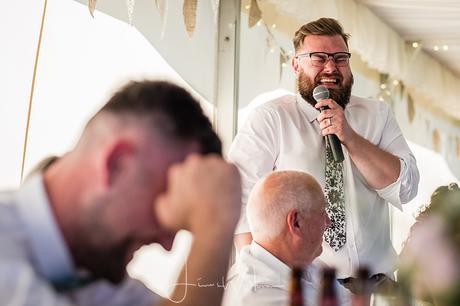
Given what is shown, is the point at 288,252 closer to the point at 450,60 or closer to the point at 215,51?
the point at 215,51

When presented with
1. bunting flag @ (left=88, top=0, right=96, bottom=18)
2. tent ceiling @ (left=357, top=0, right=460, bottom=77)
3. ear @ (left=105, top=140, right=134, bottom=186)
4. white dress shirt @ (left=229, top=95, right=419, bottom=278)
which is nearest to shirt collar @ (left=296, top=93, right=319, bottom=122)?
white dress shirt @ (left=229, top=95, right=419, bottom=278)

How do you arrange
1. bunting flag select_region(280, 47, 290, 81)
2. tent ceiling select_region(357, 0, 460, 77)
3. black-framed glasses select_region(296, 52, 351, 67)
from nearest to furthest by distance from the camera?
black-framed glasses select_region(296, 52, 351, 67)
bunting flag select_region(280, 47, 290, 81)
tent ceiling select_region(357, 0, 460, 77)

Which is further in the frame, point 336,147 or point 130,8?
point 130,8

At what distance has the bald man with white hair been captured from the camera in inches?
64.7

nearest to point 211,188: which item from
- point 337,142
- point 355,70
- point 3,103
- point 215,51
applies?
point 337,142

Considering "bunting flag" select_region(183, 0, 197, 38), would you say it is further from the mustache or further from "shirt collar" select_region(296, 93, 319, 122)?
the mustache

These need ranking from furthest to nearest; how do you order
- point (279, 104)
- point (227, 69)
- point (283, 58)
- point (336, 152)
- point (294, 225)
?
point (283, 58), point (227, 69), point (279, 104), point (336, 152), point (294, 225)

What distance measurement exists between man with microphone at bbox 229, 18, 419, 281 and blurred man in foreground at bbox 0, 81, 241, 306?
111 cm

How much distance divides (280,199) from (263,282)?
190mm

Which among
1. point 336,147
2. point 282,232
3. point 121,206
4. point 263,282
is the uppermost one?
point 121,206

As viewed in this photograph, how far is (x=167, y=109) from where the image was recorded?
31.9 inches

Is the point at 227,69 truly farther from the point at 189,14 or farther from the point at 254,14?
the point at 189,14

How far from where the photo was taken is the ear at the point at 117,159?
A: 0.75 m

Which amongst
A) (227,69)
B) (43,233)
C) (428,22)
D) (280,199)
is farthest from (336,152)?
(428,22)
